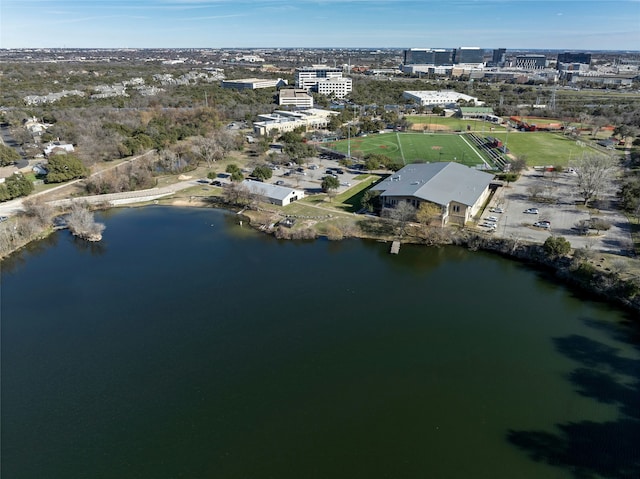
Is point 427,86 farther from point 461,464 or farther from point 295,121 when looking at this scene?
point 461,464

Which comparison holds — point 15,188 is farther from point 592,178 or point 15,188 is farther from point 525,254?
point 592,178

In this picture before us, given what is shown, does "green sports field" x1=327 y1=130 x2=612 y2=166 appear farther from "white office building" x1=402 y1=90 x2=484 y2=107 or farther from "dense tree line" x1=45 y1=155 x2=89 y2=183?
"dense tree line" x1=45 y1=155 x2=89 y2=183

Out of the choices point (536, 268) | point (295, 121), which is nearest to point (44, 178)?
point (295, 121)

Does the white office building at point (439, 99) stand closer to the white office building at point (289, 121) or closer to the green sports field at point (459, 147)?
the white office building at point (289, 121)

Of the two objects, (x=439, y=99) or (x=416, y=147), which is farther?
(x=439, y=99)

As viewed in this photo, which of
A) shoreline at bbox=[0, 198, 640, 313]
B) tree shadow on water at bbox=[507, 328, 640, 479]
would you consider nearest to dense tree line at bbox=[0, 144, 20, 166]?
shoreline at bbox=[0, 198, 640, 313]

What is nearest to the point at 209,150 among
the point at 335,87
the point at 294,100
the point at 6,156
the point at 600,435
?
the point at 6,156
